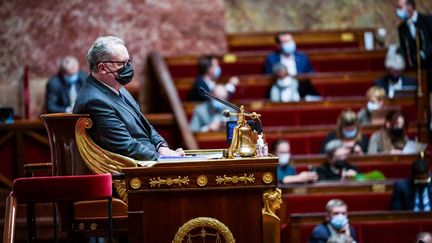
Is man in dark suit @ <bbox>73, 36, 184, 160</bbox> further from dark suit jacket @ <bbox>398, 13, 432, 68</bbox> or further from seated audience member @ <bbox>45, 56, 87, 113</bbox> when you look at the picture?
dark suit jacket @ <bbox>398, 13, 432, 68</bbox>

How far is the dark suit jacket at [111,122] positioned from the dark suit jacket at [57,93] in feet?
15.7

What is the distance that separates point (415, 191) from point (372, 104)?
1.78 m

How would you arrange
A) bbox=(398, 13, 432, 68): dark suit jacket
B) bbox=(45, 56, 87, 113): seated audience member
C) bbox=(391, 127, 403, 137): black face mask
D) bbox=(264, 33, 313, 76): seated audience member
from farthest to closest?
bbox=(264, 33, 313, 76): seated audience member < bbox=(398, 13, 432, 68): dark suit jacket < bbox=(45, 56, 87, 113): seated audience member < bbox=(391, 127, 403, 137): black face mask

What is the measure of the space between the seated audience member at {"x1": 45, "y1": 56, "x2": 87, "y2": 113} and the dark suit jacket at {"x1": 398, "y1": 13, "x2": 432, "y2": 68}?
10.2ft

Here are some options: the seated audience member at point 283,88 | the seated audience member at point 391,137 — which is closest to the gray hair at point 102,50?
the seated audience member at point 391,137

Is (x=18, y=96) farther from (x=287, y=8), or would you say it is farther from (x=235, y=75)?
(x=287, y=8)

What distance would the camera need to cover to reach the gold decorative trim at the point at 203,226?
4.71m

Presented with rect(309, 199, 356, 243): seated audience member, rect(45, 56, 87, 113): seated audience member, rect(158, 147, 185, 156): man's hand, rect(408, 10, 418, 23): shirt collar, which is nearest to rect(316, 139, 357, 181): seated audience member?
rect(309, 199, 356, 243): seated audience member

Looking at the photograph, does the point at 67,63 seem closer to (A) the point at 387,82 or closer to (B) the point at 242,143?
(A) the point at 387,82

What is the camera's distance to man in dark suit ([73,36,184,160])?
4996mm

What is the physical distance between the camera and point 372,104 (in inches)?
388

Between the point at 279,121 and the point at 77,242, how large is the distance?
5.07 meters

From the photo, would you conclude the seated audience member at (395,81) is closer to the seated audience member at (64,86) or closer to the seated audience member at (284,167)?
the seated audience member at (284,167)

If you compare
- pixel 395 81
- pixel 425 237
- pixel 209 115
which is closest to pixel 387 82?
pixel 395 81
